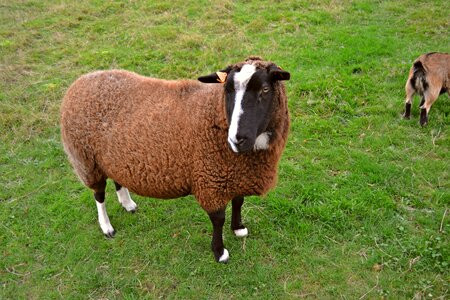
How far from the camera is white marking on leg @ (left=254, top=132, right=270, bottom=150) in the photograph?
3.57 meters

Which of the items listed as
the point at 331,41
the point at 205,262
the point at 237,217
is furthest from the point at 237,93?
the point at 331,41

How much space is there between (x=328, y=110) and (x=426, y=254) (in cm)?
294

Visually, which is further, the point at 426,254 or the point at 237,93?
the point at 426,254

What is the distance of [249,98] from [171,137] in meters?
1.03

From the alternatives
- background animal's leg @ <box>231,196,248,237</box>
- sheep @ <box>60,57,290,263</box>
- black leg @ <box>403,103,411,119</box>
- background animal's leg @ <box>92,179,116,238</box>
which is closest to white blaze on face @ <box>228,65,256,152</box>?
sheep @ <box>60,57,290,263</box>

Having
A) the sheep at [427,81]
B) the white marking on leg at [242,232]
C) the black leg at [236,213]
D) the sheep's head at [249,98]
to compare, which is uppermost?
the sheep's head at [249,98]

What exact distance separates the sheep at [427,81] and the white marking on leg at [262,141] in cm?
354

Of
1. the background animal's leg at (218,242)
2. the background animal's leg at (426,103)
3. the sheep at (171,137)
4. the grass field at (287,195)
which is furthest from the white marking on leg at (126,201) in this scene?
the background animal's leg at (426,103)

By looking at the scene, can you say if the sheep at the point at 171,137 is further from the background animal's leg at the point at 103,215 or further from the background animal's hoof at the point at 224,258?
the background animal's leg at the point at 103,215

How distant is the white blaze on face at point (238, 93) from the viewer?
10.3ft

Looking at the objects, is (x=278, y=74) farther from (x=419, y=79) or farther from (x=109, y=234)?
(x=419, y=79)

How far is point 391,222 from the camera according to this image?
451cm

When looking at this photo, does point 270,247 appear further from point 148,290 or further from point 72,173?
point 72,173

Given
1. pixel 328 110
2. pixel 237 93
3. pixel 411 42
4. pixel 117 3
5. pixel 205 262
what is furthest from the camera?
pixel 117 3
